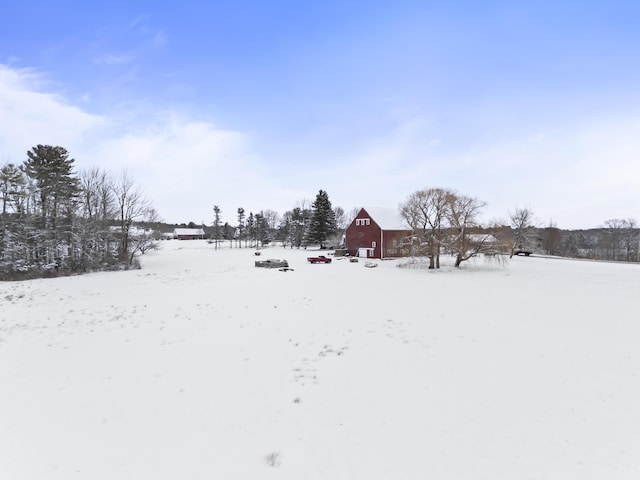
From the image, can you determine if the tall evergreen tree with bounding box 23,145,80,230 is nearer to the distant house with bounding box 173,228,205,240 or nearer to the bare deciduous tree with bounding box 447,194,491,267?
the bare deciduous tree with bounding box 447,194,491,267

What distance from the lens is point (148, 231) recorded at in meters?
39.3

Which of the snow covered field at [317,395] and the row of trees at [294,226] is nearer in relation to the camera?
the snow covered field at [317,395]

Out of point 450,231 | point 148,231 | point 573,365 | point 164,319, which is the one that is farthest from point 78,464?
point 148,231

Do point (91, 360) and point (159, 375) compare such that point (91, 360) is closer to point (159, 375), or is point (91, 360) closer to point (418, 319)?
point (159, 375)

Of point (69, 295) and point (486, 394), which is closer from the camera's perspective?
point (486, 394)

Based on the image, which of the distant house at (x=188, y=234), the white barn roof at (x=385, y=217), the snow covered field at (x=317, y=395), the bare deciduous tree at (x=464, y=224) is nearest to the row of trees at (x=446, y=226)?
the bare deciduous tree at (x=464, y=224)

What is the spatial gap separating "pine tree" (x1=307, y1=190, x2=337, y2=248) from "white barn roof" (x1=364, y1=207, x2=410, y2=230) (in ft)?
50.2

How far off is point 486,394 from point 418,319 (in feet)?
18.5

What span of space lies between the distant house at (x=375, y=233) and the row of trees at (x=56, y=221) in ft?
100

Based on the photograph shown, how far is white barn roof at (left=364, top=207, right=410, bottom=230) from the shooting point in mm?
45750

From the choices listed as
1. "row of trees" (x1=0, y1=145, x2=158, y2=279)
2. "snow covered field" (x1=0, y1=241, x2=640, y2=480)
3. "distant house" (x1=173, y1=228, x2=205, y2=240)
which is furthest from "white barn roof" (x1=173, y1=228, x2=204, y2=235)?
"snow covered field" (x1=0, y1=241, x2=640, y2=480)

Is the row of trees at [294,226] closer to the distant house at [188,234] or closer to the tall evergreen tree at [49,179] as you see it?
the distant house at [188,234]

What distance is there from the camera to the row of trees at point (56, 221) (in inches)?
1062

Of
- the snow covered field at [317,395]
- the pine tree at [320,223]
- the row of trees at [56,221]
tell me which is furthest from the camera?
the pine tree at [320,223]
